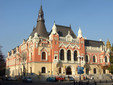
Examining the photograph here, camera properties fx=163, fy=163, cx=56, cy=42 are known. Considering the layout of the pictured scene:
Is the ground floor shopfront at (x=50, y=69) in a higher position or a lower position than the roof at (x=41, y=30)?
lower

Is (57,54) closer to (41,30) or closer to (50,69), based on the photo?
(50,69)

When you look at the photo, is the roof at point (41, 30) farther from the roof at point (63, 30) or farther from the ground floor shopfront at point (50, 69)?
the ground floor shopfront at point (50, 69)

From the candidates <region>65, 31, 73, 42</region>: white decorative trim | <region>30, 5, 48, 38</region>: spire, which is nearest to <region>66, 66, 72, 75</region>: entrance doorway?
<region>65, 31, 73, 42</region>: white decorative trim

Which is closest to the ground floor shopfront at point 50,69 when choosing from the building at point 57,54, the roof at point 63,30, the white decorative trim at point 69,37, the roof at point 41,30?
the building at point 57,54

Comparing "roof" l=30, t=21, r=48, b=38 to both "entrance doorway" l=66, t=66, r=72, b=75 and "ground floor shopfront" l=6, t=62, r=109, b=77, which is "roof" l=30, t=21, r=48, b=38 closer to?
"ground floor shopfront" l=6, t=62, r=109, b=77

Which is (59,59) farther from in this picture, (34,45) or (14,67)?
(14,67)

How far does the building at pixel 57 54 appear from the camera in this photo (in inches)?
2101

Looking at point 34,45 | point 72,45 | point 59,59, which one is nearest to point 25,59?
point 34,45

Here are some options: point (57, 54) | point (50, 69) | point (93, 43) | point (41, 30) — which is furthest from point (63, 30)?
point (93, 43)

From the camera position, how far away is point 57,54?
55.4m

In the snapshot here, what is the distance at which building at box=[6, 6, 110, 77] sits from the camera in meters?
53.4

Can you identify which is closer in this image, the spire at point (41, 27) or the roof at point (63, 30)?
the spire at point (41, 27)

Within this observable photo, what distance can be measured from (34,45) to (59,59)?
385 inches

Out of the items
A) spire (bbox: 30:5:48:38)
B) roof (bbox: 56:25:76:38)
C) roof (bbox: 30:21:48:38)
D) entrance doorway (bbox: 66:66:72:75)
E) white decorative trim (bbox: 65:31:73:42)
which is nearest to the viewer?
roof (bbox: 30:21:48:38)
